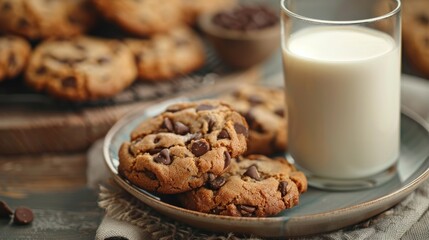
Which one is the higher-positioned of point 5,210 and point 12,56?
point 12,56

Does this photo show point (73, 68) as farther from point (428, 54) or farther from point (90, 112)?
point (428, 54)

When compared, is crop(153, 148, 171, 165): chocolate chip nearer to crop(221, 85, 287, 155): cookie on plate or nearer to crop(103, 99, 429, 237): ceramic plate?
crop(103, 99, 429, 237): ceramic plate

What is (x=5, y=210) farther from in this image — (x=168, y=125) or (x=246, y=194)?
(x=246, y=194)

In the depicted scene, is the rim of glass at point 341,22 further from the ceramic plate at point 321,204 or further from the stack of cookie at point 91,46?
the stack of cookie at point 91,46

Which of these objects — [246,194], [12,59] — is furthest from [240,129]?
[12,59]

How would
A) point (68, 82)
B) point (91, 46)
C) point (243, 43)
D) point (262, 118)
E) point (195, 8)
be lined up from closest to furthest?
point (262, 118)
point (68, 82)
point (91, 46)
point (243, 43)
point (195, 8)

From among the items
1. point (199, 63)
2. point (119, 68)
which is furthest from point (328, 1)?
point (119, 68)

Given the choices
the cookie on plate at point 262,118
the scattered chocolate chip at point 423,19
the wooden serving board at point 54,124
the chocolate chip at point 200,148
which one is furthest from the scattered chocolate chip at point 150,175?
the scattered chocolate chip at point 423,19
